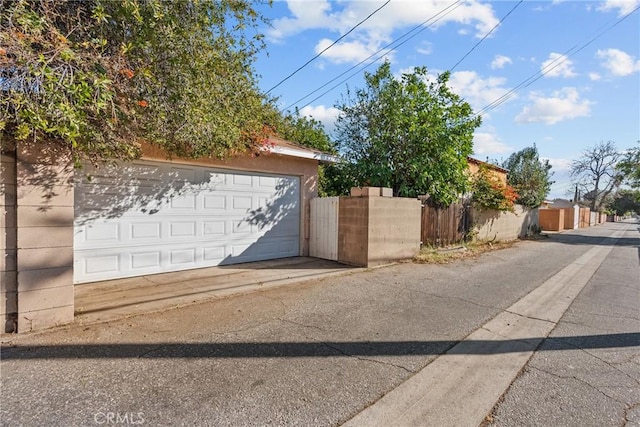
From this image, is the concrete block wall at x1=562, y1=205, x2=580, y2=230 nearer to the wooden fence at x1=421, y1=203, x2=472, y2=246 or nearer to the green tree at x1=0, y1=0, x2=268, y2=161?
the wooden fence at x1=421, y1=203, x2=472, y2=246

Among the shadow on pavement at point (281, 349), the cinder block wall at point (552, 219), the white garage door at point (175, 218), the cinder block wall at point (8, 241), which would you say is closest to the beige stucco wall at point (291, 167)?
the white garage door at point (175, 218)

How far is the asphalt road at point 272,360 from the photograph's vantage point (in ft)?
8.03

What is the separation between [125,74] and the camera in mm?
3725

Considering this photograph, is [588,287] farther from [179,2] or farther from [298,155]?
[179,2]

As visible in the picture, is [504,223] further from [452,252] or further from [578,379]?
[578,379]

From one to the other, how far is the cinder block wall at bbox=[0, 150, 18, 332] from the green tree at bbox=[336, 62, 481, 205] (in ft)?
25.8

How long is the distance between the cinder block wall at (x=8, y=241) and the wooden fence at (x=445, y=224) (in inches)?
353

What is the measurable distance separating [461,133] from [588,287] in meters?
5.05

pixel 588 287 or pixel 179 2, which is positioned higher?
pixel 179 2

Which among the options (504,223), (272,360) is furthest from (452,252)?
(272,360)

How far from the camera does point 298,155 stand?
26.8 ft

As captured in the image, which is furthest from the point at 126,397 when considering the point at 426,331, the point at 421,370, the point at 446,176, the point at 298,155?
the point at 446,176

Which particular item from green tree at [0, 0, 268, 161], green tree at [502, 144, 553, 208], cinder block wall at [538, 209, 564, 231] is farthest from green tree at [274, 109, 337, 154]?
cinder block wall at [538, 209, 564, 231]

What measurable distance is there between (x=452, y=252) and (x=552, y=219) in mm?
21281
